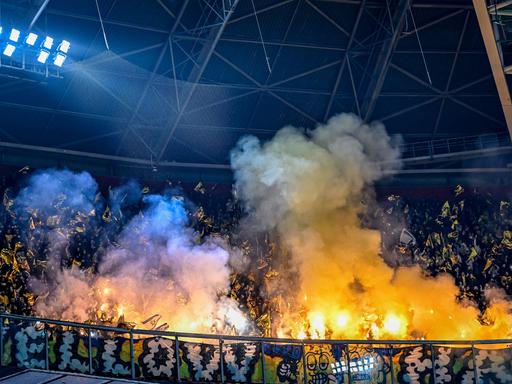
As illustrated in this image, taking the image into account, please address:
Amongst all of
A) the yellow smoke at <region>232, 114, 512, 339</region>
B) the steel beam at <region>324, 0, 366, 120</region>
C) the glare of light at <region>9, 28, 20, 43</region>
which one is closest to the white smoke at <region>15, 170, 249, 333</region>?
the yellow smoke at <region>232, 114, 512, 339</region>

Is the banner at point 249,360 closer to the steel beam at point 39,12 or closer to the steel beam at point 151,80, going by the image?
the steel beam at point 39,12

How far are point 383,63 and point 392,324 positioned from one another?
7.38m

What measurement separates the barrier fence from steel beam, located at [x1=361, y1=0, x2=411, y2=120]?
33.9 ft

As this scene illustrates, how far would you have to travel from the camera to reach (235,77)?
62.0 ft

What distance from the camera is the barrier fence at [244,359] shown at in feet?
29.9

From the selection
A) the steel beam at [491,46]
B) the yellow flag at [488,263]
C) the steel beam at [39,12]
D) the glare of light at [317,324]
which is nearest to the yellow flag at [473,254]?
the yellow flag at [488,263]

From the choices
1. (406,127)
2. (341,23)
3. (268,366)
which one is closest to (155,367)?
(268,366)

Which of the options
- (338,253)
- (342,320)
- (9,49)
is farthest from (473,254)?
(9,49)

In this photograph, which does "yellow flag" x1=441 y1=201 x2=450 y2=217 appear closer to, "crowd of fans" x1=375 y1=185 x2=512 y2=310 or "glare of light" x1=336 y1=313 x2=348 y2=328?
"crowd of fans" x1=375 y1=185 x2=512 y2=310

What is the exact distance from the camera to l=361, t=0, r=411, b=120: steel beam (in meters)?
17.3

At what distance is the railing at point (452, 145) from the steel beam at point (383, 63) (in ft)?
7.97

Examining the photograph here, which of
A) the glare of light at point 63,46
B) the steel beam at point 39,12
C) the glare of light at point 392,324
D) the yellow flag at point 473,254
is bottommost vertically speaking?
the glare of light at point 392,324

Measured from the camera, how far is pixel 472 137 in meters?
21.2

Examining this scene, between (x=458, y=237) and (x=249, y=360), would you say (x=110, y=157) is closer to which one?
(x=458, y=237)
